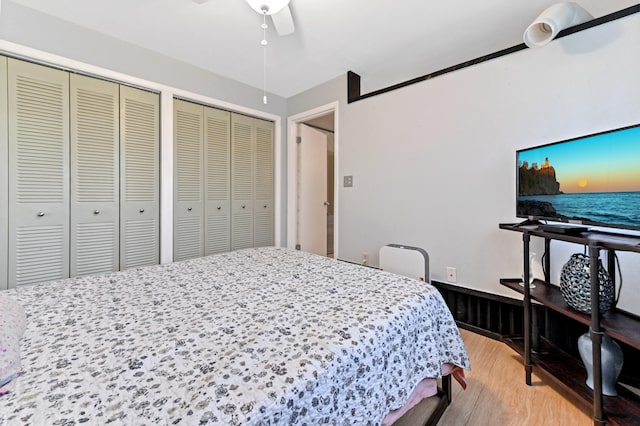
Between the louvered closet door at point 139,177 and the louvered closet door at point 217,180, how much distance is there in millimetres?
480

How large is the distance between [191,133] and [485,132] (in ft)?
8.92

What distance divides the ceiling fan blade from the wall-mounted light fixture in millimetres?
1513

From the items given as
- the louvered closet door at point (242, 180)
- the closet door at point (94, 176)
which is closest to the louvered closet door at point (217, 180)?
the louvered closet door at point (242, 180)

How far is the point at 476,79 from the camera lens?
217 cm

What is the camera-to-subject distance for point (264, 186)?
3.52 meters

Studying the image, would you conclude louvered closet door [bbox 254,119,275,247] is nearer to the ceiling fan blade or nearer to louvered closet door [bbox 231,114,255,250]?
louvered closet door [bbox 231,114,255,250]

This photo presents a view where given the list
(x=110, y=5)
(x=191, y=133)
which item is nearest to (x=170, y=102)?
(x=191, y=133)

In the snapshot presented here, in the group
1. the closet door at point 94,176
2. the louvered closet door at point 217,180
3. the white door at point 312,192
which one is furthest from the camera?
the white door at point 312,192

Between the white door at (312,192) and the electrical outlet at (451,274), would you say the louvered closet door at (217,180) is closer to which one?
the white door at (312,192)

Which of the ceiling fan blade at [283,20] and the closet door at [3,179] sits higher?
the ceiling fan blade at [283,20]

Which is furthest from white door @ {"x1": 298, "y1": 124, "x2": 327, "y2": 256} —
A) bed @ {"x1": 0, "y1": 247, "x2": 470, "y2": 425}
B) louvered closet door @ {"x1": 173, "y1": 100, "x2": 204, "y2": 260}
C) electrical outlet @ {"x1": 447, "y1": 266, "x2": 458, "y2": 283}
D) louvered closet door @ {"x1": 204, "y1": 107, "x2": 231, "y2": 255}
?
bed @ {"x1": 0, "y1": 247, "x2": 470, "y2": 425}

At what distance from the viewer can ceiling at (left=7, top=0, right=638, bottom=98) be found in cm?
196

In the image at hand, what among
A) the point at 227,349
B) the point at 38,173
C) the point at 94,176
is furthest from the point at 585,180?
the point at 38,173

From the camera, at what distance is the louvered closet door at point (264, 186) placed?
3.44m
